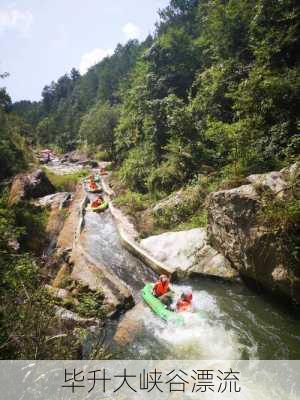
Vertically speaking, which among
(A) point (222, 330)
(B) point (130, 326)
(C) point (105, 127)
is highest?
(C) point (105, 127)

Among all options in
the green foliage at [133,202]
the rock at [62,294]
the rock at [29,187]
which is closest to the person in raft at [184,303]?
the rock at [62,294]

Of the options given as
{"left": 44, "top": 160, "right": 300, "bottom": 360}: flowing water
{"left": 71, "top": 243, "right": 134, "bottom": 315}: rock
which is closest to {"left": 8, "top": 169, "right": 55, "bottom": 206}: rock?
{"left": 71, "top": 243, "right": 134, "bottom": 315}: rock

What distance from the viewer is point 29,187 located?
21.0 metres

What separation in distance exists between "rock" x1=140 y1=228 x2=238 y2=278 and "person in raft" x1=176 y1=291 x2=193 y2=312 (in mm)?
1863

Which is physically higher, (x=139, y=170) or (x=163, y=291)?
(x=139, y=170)

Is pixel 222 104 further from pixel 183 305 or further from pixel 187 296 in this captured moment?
pixel 183 305

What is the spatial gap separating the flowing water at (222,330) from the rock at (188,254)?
417mm

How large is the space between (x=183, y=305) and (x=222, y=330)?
4.21 ft

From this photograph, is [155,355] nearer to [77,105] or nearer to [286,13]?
[286,13]

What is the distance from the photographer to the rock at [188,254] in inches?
427

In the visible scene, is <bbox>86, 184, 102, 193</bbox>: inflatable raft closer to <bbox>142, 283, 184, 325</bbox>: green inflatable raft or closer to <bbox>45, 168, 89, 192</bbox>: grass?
<bbox>45, 168, 89, 192</bbox>: grass

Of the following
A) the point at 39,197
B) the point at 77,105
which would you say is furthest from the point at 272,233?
the point at 77,105

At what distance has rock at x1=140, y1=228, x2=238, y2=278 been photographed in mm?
10844

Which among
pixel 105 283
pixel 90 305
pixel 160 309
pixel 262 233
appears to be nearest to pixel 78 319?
pixel 90 305
